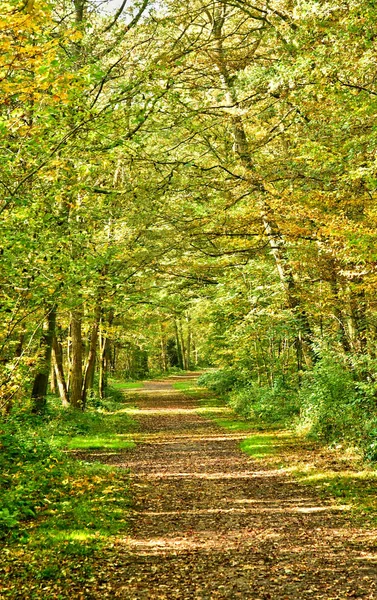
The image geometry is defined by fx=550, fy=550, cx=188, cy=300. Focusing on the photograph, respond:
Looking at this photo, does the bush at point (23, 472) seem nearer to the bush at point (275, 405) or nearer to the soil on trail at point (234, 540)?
the soil on trail at point (234, 540)

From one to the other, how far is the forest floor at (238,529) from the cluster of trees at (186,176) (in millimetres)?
2864

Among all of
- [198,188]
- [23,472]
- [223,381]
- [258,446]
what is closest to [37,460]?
[23,472]

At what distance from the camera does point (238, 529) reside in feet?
26.6

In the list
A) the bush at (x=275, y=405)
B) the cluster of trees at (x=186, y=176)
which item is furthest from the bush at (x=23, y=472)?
the bush at (x=275, y=405)

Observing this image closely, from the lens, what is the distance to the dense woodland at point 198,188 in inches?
331

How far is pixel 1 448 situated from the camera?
980 centimetres

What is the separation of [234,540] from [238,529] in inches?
21.2

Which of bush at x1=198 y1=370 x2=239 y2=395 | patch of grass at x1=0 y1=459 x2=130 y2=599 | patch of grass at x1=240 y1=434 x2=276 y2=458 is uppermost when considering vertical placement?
bush at x1=198 y1=370 x2=239 y2=395

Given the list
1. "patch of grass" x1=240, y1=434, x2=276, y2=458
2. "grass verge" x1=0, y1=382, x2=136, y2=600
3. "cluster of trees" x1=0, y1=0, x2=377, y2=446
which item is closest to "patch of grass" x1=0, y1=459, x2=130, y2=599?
"grass verge" x1=0, y1=382, x2=136, y2=600

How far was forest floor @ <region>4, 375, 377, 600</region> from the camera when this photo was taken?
6.05m

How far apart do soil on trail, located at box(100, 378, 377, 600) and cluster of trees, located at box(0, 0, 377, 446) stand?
317 cm

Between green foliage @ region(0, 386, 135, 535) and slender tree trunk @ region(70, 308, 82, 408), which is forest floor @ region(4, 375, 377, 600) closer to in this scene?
green foliage @ region(0, 386, 135, 535)

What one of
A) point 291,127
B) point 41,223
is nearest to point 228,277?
point 291,127

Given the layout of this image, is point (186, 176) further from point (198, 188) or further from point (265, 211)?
point (265, 211)
